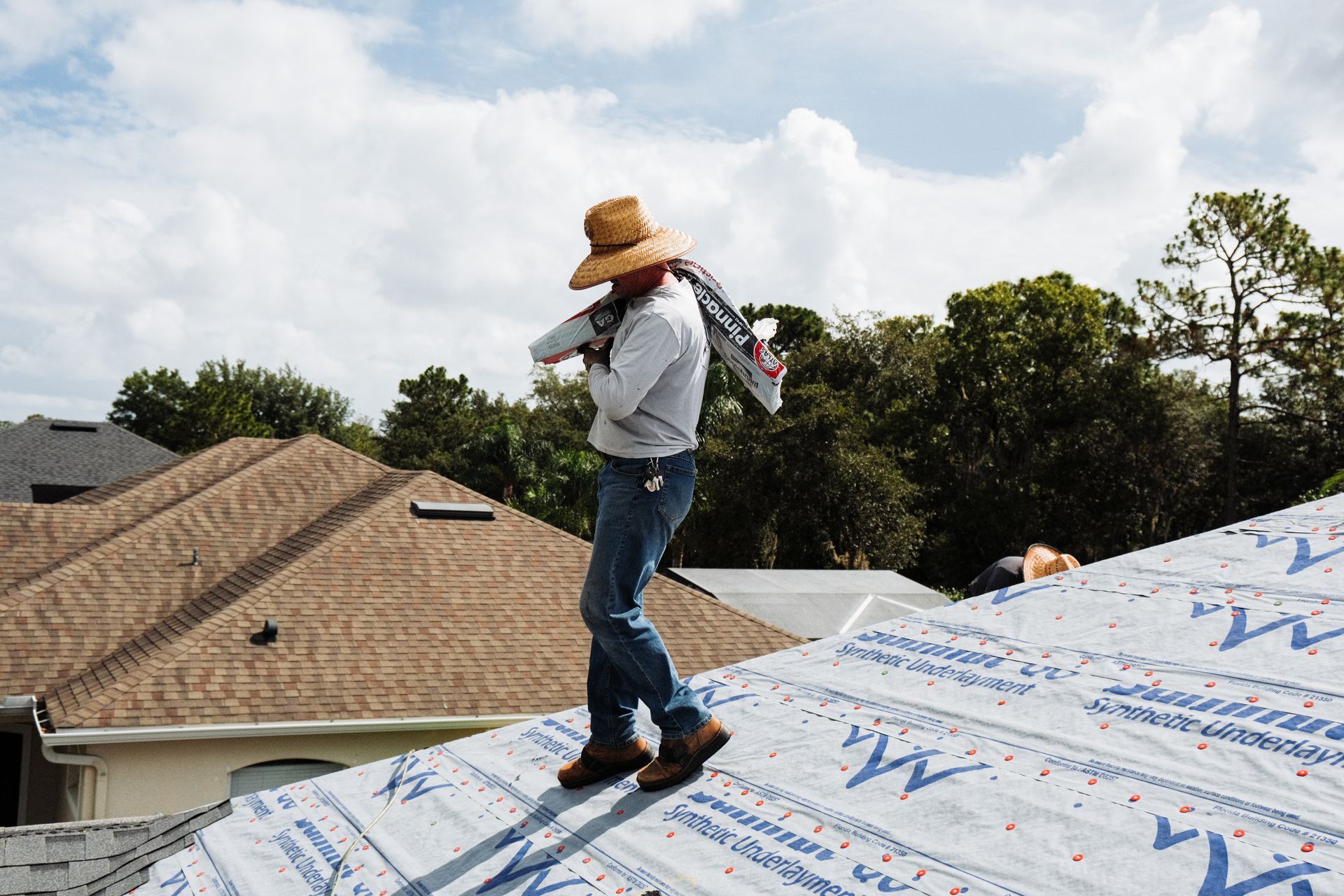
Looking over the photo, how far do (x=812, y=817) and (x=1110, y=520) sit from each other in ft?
119

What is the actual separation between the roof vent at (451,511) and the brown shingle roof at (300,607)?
117 mm

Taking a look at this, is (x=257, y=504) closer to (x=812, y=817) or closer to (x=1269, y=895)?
(x=812, y=817)

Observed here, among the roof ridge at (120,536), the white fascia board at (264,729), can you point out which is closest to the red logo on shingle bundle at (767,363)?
the white fascia board at (264,729)

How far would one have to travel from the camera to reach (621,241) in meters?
3.82

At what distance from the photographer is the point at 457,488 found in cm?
1548

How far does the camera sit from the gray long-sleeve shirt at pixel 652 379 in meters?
3.56

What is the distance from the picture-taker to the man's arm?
3.54 metres

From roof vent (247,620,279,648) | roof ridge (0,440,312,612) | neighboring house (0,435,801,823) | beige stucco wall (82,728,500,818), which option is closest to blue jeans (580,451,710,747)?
neighboring house (0,435,801,823)

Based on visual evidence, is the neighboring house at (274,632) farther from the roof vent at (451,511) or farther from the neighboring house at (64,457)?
the neighboring house at (64,457)

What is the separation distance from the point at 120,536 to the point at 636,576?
1234cm

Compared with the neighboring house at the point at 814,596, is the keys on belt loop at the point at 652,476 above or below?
above

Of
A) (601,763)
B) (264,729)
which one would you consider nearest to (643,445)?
(601,763)

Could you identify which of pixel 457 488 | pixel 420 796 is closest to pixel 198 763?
pixel 457 488

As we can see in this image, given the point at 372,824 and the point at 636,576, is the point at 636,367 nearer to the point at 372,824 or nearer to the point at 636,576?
the point at 636,576
